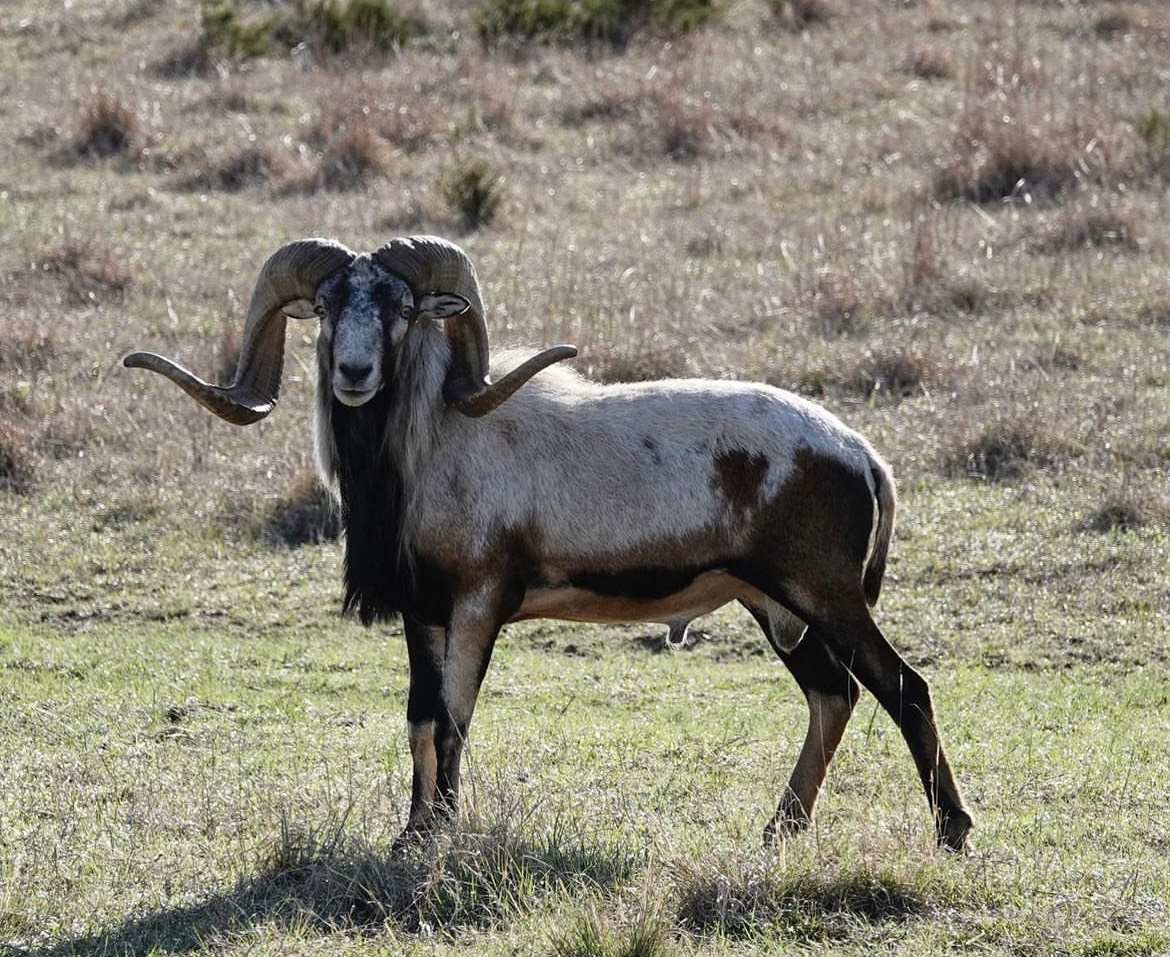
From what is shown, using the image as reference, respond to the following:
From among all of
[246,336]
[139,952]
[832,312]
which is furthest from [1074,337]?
[139,952]

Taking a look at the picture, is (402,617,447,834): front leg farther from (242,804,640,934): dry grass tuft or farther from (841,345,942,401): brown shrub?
(841,345,942,401): brown shrub

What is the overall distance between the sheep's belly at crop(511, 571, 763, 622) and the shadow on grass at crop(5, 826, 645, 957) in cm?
104

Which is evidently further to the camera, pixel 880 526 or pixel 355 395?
pixel 880 526

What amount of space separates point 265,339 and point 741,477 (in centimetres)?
220

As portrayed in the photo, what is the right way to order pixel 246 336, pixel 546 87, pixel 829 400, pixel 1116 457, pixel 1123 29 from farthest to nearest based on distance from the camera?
pixel 1123 29, pixel 546 87, pixel 829 400, pixel 1116 457, pixel 246 336

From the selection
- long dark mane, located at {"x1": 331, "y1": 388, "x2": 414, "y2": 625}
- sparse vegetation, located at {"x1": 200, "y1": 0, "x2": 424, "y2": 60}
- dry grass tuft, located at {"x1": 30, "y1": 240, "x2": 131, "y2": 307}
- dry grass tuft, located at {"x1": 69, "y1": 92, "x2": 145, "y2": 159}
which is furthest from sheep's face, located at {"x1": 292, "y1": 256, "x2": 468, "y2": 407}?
sparse vegetation, located at {"x1": 200, "y1": 0, "x2": 424, "y2": 60}

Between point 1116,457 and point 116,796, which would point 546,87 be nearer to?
point 1116,457

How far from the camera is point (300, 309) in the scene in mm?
8211

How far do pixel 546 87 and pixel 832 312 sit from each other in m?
7.74

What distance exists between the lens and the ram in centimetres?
769

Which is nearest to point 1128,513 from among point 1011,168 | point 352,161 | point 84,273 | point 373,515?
point 373,515

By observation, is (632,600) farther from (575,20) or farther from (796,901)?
(575,20)

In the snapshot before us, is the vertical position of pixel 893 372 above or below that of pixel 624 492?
below

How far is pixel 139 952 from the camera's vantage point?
6.57m
